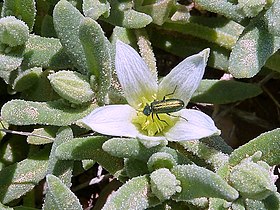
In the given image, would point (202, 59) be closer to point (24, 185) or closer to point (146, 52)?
point (146, 52)

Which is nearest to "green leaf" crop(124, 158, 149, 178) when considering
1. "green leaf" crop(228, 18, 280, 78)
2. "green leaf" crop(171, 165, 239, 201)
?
"green leaf" crop(171, 165, 239, 201)

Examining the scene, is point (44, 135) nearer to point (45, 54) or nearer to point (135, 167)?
point (45, 54)

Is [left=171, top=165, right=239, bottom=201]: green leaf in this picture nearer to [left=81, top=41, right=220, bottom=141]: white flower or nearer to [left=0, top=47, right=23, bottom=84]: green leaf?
[left=81, top=41, right=220, bottom=141]: white flower

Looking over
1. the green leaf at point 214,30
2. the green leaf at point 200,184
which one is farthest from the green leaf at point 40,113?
the green leaf at point 214,30

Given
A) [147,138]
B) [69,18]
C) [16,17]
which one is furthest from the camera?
[16,17]

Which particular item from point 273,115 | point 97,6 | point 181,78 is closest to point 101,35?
point 97,6
